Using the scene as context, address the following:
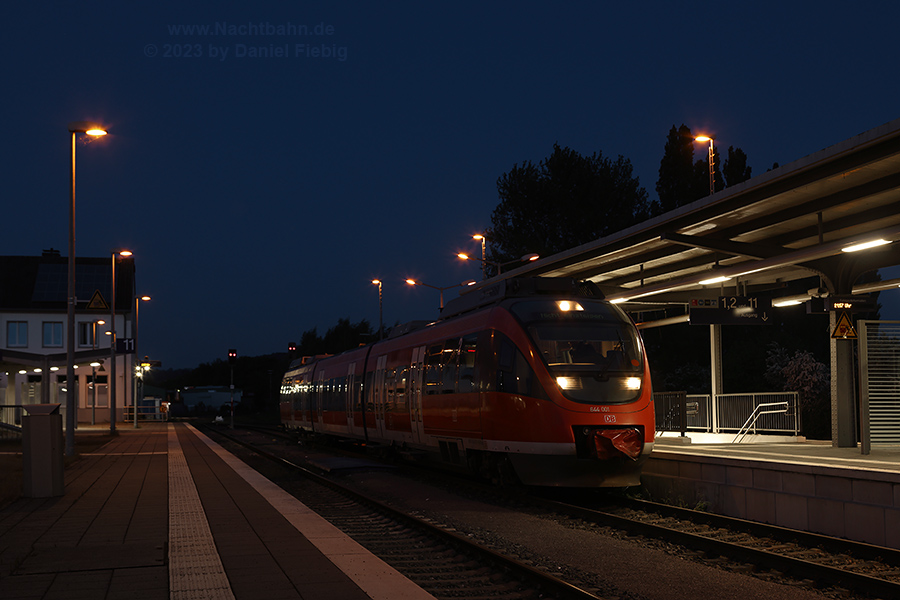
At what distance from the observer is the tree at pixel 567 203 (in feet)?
189

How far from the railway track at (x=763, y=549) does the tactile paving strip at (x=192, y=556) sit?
107 inches

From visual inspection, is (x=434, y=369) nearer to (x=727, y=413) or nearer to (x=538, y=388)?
(x=538, y=388)

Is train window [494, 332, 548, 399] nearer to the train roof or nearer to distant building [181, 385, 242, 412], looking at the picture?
the train roof

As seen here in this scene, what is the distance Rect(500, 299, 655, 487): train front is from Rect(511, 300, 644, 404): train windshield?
0.05ft

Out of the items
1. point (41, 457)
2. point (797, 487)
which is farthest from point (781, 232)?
point (41, 457)

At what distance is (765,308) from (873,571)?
436 inches

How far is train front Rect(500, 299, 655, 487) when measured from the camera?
12.9 m

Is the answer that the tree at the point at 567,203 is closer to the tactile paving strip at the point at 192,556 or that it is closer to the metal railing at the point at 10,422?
the metal railing at the point at 10,422

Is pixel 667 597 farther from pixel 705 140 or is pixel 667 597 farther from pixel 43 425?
pixel 705 140

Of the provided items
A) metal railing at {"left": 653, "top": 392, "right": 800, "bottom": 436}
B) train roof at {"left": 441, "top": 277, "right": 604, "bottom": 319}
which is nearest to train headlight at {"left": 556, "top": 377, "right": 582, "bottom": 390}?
train roof at {"left": 441, "top": 277, "right": 604, "bottom": 319}

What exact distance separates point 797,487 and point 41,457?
436 inches

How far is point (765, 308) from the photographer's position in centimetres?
1898

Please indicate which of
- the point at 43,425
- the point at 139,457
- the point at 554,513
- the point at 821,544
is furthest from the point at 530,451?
the point at 139,457

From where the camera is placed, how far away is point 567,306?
1433 centimetres
